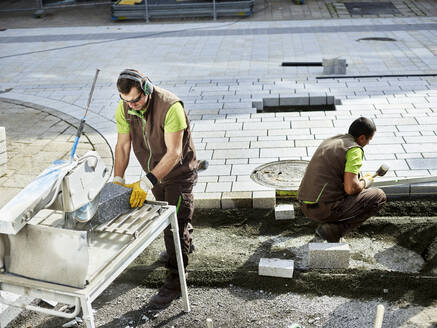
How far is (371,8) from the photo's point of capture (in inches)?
762

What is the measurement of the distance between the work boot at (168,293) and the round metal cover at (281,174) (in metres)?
2.09

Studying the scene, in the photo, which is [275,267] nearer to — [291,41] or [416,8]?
[291,41]

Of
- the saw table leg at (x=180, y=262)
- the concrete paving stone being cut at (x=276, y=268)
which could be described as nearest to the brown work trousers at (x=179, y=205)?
the saw table leg at (x=180, y=262)

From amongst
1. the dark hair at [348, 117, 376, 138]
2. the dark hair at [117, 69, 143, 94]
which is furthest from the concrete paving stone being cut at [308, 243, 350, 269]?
the dark hair at [117, 69, 143, 94]

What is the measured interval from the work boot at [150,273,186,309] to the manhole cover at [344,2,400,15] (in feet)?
51.2

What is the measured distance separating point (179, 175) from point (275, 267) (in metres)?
1.21

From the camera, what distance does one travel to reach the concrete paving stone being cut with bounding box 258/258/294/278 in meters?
5.18

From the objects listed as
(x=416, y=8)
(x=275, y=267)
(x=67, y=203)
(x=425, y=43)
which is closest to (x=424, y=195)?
(x=275, y=267)

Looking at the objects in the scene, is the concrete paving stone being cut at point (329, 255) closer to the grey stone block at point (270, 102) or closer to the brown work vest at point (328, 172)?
the brown work vest at point (328, 172)

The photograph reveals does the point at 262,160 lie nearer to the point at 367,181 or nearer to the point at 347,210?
the point at 367,181

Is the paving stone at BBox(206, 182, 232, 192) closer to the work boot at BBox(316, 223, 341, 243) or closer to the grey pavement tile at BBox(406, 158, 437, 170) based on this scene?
the work boot at BBox(316, 223, 341, 243)

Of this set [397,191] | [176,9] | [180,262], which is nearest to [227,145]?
[397,191]

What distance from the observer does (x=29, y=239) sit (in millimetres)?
3541

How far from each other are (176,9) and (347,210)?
1532cm
